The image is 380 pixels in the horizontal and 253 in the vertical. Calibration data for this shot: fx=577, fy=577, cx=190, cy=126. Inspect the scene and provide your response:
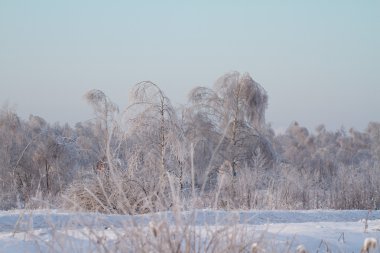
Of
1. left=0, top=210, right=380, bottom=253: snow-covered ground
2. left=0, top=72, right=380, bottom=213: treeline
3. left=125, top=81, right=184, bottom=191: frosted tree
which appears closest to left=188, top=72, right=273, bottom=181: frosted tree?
left=0, top=72, right=380, bottom=213: treeline

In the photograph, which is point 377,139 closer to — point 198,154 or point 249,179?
point 198,154

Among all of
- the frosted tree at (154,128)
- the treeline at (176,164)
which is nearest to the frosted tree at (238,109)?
the treeline at (176,164)

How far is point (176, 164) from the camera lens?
50.0 ft

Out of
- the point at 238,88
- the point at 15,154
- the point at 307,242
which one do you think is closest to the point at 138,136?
the point at 238,88

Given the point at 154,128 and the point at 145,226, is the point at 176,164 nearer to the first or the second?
the point at 154,128

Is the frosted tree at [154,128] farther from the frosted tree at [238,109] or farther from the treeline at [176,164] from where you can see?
the frosted tree at [238,109]

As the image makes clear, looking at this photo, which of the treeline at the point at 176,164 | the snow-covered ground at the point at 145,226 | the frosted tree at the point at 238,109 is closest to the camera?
the snow-covered ground at the point at 145,226

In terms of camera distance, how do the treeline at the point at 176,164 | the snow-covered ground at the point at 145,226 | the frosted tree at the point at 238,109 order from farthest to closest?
the frosted tree at the point at 238,109, the treeline at the point at 176,164, the snow-covered ground at the point at 145,226

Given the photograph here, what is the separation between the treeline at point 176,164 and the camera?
1087 cm

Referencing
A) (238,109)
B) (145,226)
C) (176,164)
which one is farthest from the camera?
(238,109)

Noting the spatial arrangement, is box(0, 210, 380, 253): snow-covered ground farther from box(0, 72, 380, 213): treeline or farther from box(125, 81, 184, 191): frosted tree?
box(125, 81, 184, 191): frosted tree

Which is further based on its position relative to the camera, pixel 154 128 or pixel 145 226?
pixel 154 128

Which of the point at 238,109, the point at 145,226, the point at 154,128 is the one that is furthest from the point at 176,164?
the point at 145,226

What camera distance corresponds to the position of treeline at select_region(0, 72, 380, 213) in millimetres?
10867
